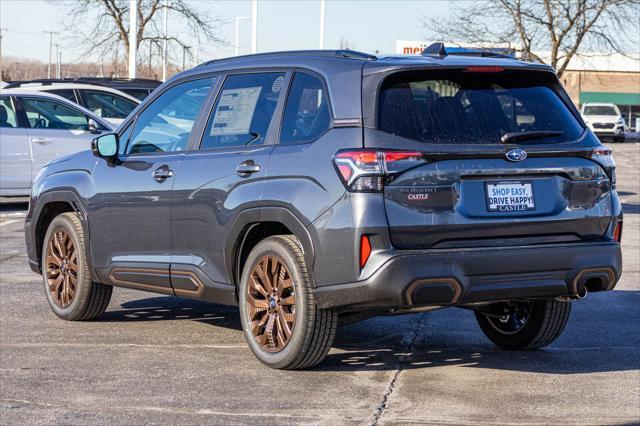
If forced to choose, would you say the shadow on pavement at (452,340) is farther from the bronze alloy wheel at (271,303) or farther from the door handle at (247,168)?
the door handle at (247,168)

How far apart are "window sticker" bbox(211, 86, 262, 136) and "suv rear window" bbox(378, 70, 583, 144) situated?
108 centimetres

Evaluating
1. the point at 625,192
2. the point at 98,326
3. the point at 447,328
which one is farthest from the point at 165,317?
the point at 625,192

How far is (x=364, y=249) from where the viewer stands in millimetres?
6332

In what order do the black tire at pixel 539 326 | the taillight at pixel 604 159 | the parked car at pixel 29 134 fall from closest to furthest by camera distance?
the taillight at pixel 604 159, the black tire at pixel 539 326, the parked car at pixel 29 134

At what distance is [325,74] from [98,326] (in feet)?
9.52

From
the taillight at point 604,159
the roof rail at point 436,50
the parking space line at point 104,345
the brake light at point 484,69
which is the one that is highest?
the roof rail at point 436,50

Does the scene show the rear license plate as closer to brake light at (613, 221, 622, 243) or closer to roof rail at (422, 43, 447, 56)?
brake light at (613, 221, 622, 243)

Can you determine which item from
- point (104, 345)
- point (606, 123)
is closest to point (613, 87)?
point (606, 123)

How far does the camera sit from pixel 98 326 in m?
8.70

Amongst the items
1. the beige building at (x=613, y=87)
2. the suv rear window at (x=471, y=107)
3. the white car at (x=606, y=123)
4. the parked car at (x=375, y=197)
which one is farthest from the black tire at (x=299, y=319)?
the beige building at (x=613, y=87)

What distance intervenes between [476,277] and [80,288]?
3338 millimetres

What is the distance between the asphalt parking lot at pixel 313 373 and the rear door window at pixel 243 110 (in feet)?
4.39

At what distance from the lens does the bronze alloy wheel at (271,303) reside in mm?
6934

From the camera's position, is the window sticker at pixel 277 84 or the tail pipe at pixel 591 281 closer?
the tail pipe at pixel 591 281
